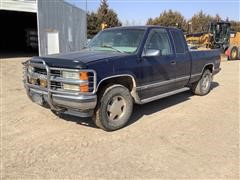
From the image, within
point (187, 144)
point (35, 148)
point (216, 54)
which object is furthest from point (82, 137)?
point (216, 54)

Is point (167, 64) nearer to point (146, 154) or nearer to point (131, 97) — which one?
point (131, 97)

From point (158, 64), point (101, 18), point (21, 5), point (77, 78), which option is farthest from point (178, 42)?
point (101, 18)

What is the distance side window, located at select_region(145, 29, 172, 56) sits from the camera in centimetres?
625

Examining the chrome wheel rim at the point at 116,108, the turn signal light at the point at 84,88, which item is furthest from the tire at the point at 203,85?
the turn signal light at the point at 84,88

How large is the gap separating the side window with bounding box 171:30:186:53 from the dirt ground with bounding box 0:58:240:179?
1.44 meters

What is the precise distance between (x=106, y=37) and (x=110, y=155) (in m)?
3.16

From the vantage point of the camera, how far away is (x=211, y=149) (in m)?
4.69

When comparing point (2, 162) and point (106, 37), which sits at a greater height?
point (106, 37)

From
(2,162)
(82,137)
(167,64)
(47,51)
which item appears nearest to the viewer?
(2,162)

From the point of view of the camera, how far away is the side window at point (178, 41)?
278 inches

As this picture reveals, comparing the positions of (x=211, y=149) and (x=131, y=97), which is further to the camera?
(x=131, y=97)

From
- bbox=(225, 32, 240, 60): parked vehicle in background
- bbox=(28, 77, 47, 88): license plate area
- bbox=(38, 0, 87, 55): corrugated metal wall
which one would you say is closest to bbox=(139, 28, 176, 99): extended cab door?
bbox=(28, 77, 47, 88): license plate area

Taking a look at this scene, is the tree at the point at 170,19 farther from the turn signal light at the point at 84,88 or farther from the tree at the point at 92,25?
the turn signal light at the point at 84,88

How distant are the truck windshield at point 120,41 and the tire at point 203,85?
3.06 metres
